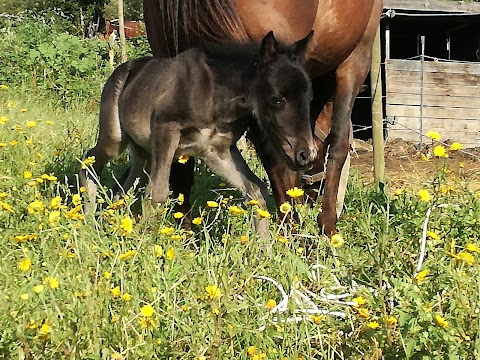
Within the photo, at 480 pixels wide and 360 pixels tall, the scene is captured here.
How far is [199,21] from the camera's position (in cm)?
404

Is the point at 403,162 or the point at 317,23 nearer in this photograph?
the point at 317,23

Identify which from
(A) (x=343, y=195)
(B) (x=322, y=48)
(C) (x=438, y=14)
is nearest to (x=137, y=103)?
(B) (x=322, y=48)

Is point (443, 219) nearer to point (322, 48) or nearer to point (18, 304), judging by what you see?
point (322, 48)

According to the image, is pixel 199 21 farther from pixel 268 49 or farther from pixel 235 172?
pixel 235 172

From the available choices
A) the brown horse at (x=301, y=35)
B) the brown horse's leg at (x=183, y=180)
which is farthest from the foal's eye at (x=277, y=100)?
the brown horse's leg at (x=183, y=180)

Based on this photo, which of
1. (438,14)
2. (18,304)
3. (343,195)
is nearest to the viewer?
(18,304)

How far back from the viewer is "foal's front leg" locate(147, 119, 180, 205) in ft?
12.8

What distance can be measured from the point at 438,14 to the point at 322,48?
954 cm

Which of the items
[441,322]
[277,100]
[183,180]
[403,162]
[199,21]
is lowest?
[403,162]

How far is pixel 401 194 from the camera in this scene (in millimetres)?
4316

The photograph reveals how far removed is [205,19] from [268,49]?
506mm

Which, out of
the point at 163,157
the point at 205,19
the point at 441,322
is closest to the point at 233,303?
the point at 441,322

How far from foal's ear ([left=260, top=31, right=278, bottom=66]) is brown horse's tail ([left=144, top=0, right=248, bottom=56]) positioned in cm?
29

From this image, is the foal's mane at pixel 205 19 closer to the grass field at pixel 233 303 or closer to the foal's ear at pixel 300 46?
the foal's ear at pixel 300 46
